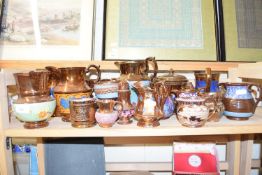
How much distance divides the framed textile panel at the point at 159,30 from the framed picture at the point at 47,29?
0.33 feet

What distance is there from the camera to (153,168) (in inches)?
40.3

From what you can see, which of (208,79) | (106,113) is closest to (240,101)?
(208,79)

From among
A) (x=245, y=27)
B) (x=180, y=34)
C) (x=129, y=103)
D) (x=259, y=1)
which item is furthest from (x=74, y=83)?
(x=259, y=1)

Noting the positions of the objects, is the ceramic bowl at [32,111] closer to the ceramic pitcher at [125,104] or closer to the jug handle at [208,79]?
the ceramic pitcher at [125,104]

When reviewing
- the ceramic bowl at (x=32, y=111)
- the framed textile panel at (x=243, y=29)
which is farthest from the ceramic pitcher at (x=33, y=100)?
the framed textile panel at (x=243, y=29)

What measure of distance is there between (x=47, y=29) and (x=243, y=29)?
0.81 meters

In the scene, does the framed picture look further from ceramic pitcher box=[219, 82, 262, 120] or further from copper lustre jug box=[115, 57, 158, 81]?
ceramic pitcher box=[219, 82, 262, 120]

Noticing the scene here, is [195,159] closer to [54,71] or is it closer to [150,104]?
[150,104]

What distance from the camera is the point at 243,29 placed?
1.01m

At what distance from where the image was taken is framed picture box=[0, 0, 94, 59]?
0.94 m

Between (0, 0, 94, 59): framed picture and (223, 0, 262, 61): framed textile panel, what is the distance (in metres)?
0.57

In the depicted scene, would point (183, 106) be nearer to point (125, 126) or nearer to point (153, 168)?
point (125, 126)

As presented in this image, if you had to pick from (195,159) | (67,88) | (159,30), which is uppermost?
(159,30)

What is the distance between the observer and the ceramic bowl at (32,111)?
0.64 m
